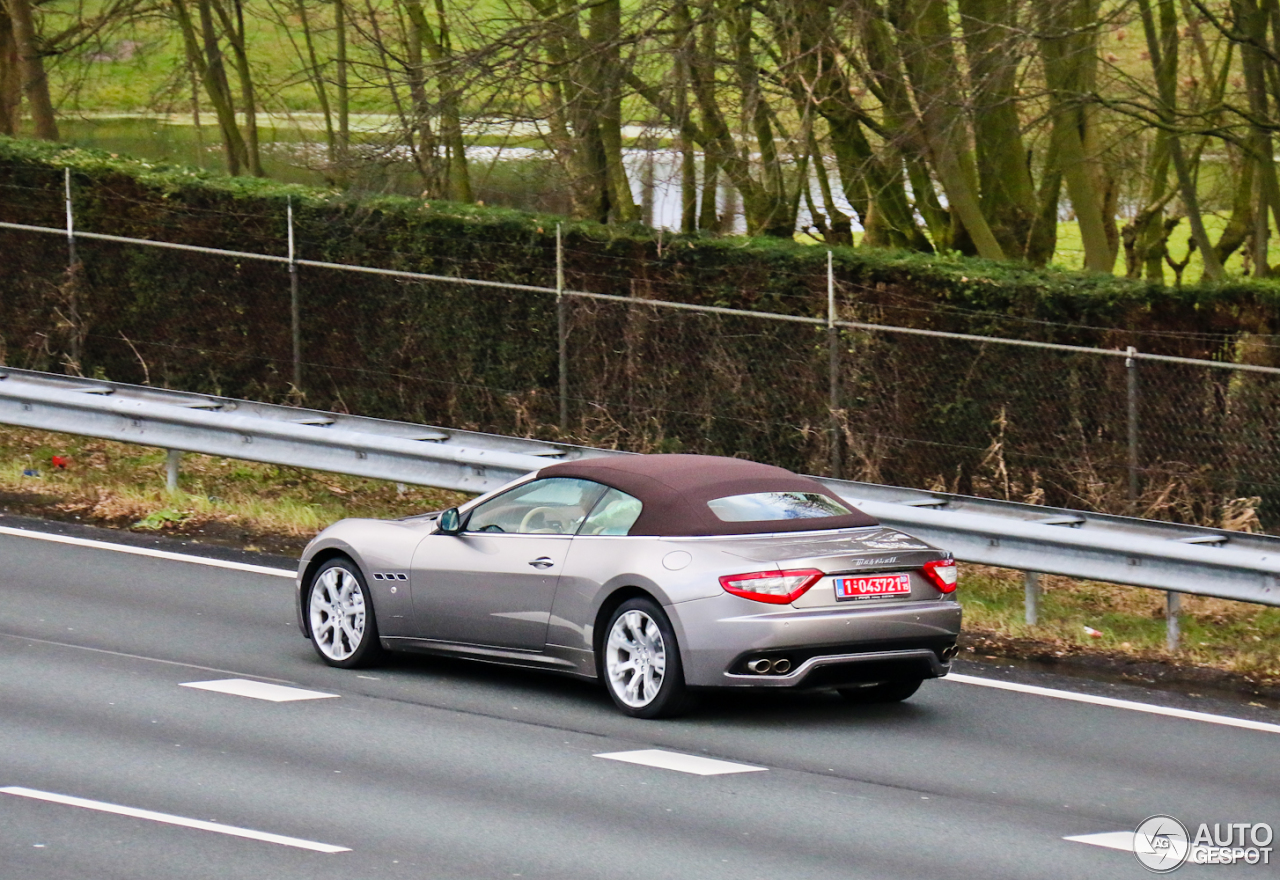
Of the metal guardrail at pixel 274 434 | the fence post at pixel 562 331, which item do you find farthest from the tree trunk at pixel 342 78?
the metal guardrail at pixel 274 434

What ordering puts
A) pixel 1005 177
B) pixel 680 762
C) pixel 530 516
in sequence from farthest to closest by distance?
pixel 1005 177
pixel 530 516
pixel 680 762

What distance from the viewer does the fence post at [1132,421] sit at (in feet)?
47.2

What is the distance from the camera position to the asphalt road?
7.13 meters

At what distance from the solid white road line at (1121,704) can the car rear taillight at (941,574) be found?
52.1 inches

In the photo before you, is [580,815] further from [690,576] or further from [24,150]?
[24,150]

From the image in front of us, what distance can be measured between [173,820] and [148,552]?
6.62 metres

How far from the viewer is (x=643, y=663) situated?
944cm

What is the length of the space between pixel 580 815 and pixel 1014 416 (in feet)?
28.3

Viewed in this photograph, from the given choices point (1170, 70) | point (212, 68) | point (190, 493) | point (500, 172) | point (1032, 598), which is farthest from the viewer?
point (500, 172)

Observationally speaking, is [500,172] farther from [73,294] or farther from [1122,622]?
[1122,622]

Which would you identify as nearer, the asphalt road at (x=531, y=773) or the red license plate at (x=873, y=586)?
the asphalt road at (x=531, y=773)

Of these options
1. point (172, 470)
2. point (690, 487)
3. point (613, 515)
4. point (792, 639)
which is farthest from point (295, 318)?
point (792, 639)

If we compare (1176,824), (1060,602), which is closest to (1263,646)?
(1060,602)
